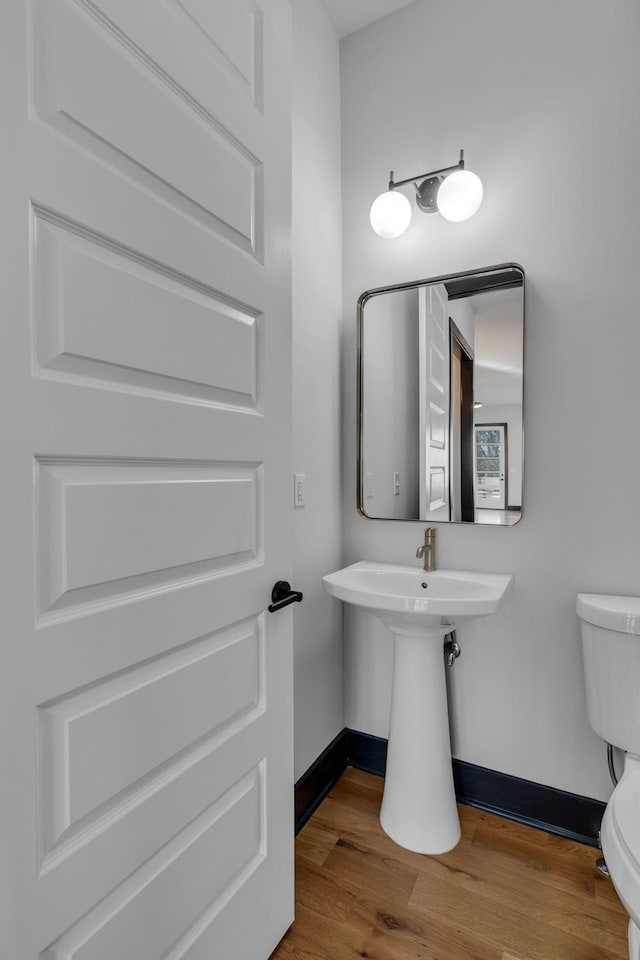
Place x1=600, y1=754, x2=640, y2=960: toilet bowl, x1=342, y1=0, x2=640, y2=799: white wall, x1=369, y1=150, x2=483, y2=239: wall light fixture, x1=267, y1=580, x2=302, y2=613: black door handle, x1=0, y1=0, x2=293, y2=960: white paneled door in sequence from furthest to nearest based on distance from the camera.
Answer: x1=369, y1=150, x2=483, y2=239: wall light fixture → x1=342, y1=0, x2=640, y2=799: white wall → x1=267, y1=580, x2=302, y2=613: black door handle → x1=600, y1=754, x2=640, y2=960: toilet bowl → x1=0, y1=0, x2=293, y2=960: white paneled door

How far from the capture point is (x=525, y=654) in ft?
5.68

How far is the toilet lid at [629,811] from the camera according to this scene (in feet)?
3.09

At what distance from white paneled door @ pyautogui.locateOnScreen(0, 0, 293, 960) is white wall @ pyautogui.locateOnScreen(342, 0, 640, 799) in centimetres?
79

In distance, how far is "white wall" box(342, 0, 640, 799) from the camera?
1.57 metres

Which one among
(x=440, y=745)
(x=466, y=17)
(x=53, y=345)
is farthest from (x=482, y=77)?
(x=440, y=745)

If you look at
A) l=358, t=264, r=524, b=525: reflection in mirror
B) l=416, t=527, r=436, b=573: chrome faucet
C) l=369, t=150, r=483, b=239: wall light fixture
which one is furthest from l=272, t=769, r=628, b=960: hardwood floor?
l=369, t=150, r=483, b=239: wall light fixture

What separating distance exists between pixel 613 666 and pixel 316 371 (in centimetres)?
129

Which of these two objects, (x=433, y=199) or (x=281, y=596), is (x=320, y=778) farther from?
(x=433, y=199)

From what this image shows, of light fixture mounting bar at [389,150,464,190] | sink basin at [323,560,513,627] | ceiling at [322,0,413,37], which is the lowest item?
sink basin at [323,560,513,627]

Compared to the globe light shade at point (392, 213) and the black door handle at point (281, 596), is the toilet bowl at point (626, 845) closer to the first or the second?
the black door handle at point (281, 596)

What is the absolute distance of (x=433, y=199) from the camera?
1.78 meters

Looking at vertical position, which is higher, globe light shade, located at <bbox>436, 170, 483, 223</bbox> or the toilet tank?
globe light shade, located at <bbox>436, 170, 483, 223</bbox>

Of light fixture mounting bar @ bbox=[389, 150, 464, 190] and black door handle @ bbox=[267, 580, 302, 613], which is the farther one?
light fixture mounting bar @ bbox=[389, 150, 464, 190]

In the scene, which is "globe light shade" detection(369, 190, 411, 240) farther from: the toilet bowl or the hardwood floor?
the hardwood floor
